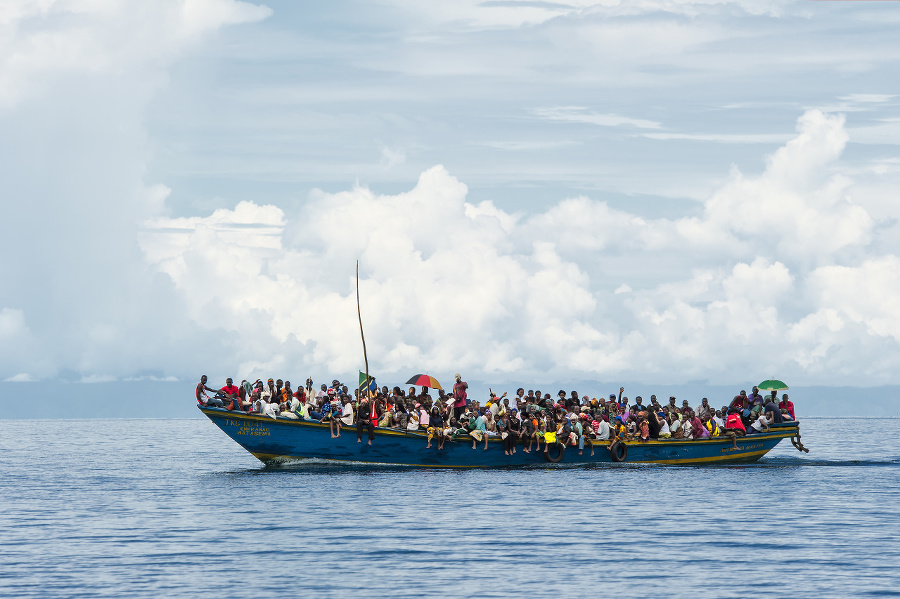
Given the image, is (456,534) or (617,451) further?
(617,451)

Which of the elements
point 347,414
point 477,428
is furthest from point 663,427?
point 347,414

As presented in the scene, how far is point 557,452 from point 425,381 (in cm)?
579

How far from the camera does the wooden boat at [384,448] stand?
39438 mm

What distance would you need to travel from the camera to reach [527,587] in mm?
22281

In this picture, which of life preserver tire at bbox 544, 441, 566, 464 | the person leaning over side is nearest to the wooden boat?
life preserver tire at bbox 544, 441, 566, 464

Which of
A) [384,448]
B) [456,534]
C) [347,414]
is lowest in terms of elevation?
[456,534]

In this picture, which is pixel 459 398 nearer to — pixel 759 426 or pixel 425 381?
pixel 425 381

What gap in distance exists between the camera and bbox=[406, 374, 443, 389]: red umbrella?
138ft

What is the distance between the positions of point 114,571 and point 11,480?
2779 centimetres

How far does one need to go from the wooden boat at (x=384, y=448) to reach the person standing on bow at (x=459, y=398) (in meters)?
1.07

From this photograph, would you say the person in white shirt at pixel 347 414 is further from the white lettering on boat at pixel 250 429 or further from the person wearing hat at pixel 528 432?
the person wearing hat at pixel 528 432

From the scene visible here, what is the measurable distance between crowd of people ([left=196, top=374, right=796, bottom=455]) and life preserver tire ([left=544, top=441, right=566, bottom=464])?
0.32 feet

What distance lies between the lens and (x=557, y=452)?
4231 centimetres

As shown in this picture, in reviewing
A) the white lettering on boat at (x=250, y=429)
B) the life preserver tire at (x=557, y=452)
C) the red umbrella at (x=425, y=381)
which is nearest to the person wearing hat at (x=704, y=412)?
the life preserver tire at (x=557, y=452)
